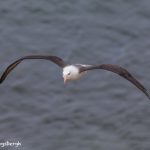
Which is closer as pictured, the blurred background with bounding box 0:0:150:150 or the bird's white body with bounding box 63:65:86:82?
the bird's white body with bounding box 63:65:86:82

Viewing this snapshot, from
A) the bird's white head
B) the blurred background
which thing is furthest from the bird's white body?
the blurred background

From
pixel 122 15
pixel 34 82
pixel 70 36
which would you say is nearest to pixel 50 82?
pixel 34 82

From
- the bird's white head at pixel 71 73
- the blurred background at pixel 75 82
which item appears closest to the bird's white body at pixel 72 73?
the bird's white head at pixel 71 73

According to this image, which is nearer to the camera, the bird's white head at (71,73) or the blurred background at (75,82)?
the bird's white head at (71,73)

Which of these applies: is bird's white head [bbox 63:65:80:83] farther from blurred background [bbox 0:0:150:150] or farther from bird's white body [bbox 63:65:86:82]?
blurred background [bbox 0:0:150:150]

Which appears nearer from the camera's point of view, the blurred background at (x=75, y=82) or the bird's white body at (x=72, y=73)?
the bird's white body at (x=72, y=73)

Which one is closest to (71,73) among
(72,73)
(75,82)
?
(72,73)

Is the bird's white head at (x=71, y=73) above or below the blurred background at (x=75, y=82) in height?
below

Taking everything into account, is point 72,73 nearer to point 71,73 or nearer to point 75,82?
point 71,73

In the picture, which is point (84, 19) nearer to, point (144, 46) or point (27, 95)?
point (144, 46)

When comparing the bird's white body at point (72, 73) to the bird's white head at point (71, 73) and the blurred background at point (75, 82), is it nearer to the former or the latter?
the bird's white head at point (71, 73)
